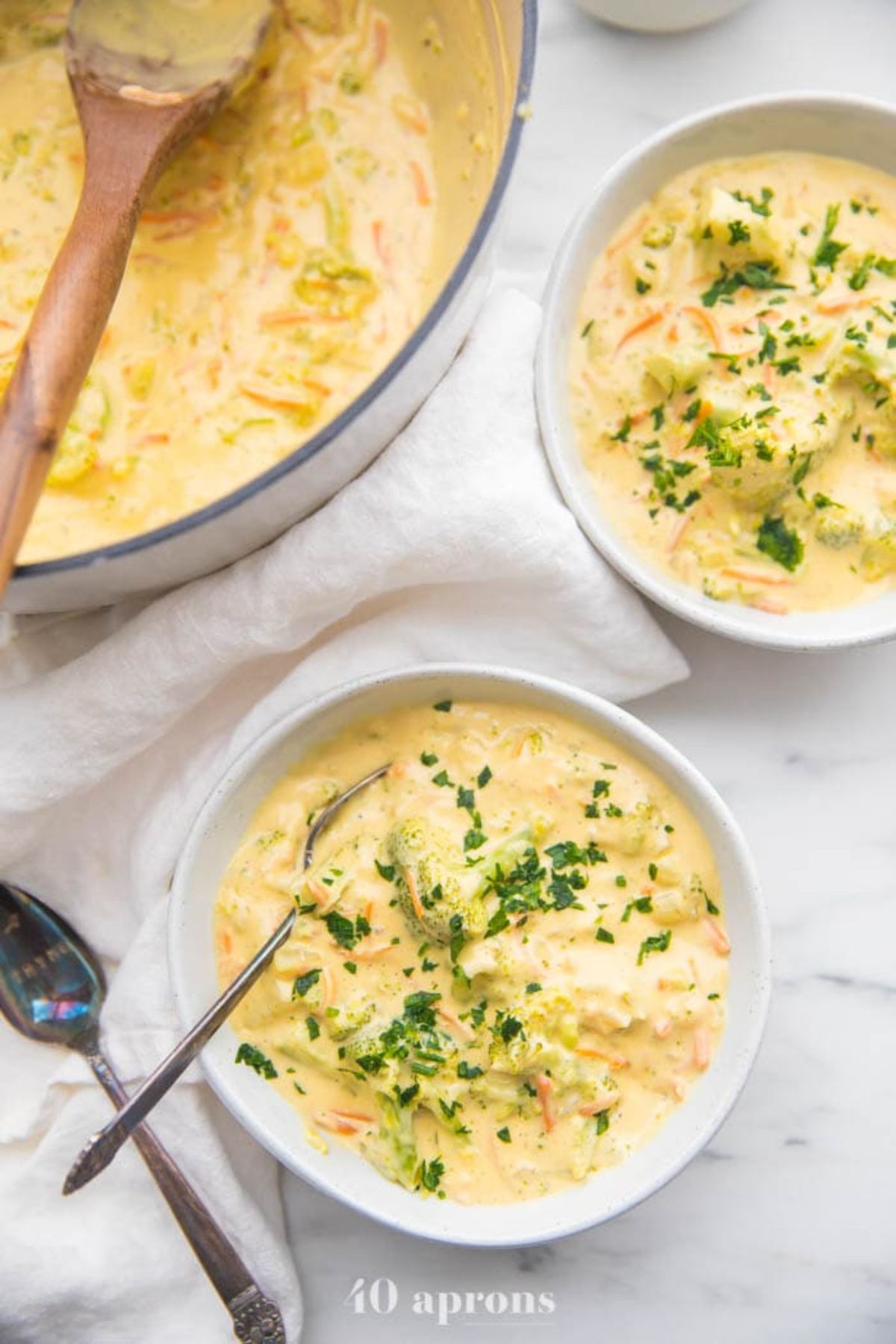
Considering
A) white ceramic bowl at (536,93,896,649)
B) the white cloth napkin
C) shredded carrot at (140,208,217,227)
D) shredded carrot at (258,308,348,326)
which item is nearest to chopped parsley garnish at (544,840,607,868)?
the white cloth napkin

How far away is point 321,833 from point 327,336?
73cm

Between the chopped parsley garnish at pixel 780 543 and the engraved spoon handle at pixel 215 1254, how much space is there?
1.28 metres

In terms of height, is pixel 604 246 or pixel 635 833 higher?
pixel 604 246

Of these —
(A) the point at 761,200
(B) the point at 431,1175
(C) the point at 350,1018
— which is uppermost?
(A) the point at 761,200

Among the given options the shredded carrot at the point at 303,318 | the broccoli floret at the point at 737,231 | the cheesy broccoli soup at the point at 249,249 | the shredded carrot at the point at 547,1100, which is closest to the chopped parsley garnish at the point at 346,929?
the shredded carrot at the point at 547,1100

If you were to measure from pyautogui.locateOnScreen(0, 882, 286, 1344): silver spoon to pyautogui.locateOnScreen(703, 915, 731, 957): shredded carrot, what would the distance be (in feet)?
2.79

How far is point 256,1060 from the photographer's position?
212 cm

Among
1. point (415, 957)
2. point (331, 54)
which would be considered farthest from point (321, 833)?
point (331, 54)

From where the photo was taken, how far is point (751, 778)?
2307 millimetres

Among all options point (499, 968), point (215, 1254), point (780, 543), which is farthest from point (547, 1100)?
point (780, 543)

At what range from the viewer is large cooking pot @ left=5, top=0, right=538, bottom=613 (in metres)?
1.69

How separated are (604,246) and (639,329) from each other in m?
0.14

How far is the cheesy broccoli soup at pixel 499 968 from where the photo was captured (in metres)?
2.07

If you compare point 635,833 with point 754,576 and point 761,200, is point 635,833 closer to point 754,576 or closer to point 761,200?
point 754,576
